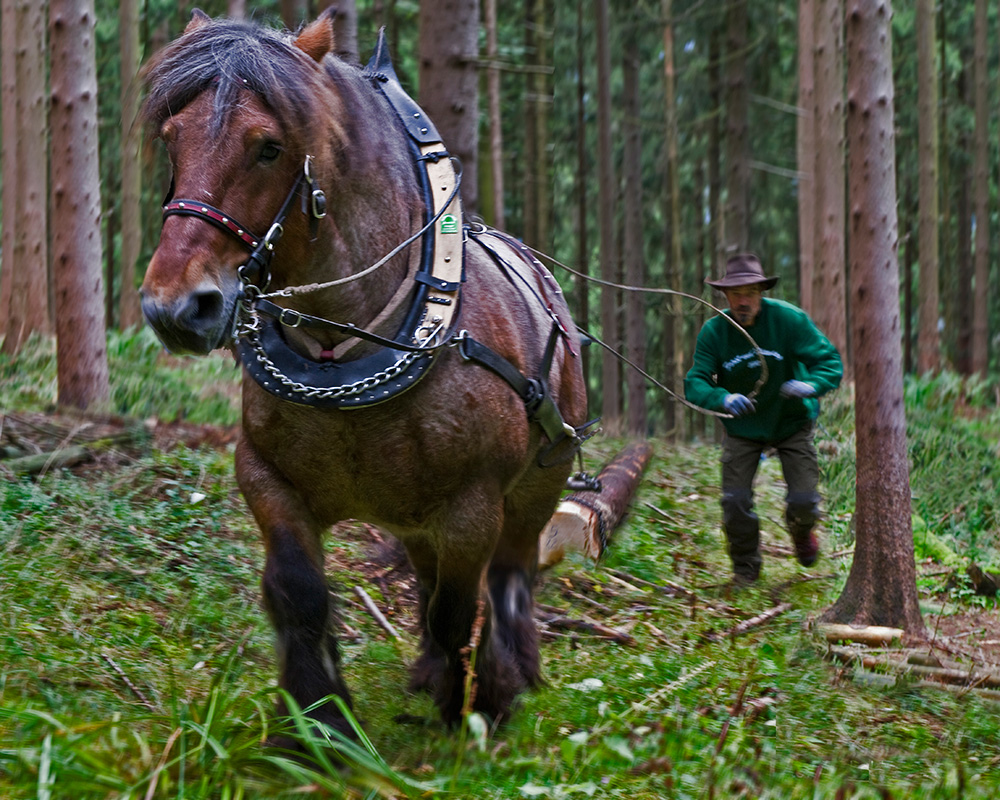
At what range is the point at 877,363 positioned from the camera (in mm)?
5992

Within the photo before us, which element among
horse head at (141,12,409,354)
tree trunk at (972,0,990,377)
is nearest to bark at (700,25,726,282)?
tree trunk at (972,0,990,377)

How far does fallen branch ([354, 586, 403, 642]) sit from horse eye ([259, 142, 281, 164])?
3.03 m

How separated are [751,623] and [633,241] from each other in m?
13.0

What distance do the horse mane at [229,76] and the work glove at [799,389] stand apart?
3724 millimetres

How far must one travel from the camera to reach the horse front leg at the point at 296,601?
3.55m

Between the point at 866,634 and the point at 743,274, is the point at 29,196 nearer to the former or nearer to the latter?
the point at 743,274

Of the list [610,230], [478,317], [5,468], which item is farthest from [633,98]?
[478,317]

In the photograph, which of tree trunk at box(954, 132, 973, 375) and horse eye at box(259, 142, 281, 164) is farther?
tree trunk at box(954, 132, 973, 375)

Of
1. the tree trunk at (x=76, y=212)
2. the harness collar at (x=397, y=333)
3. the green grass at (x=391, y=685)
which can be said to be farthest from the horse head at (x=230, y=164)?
the tree trunk at (x=76, y=212)

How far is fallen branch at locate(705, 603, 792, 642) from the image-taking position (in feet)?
19.1

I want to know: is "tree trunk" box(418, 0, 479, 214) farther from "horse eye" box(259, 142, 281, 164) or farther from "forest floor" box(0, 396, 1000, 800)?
"horse eye" box(259, 142, 281, 164)

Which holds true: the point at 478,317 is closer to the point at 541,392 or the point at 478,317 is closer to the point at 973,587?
the point at 541,392

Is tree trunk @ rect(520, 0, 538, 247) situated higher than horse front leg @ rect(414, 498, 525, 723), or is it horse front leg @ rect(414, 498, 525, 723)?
tree trunk @ rect(520, 0, 538, 247)

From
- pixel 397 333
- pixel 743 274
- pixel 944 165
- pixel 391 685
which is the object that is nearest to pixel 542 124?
pixel 944 165
